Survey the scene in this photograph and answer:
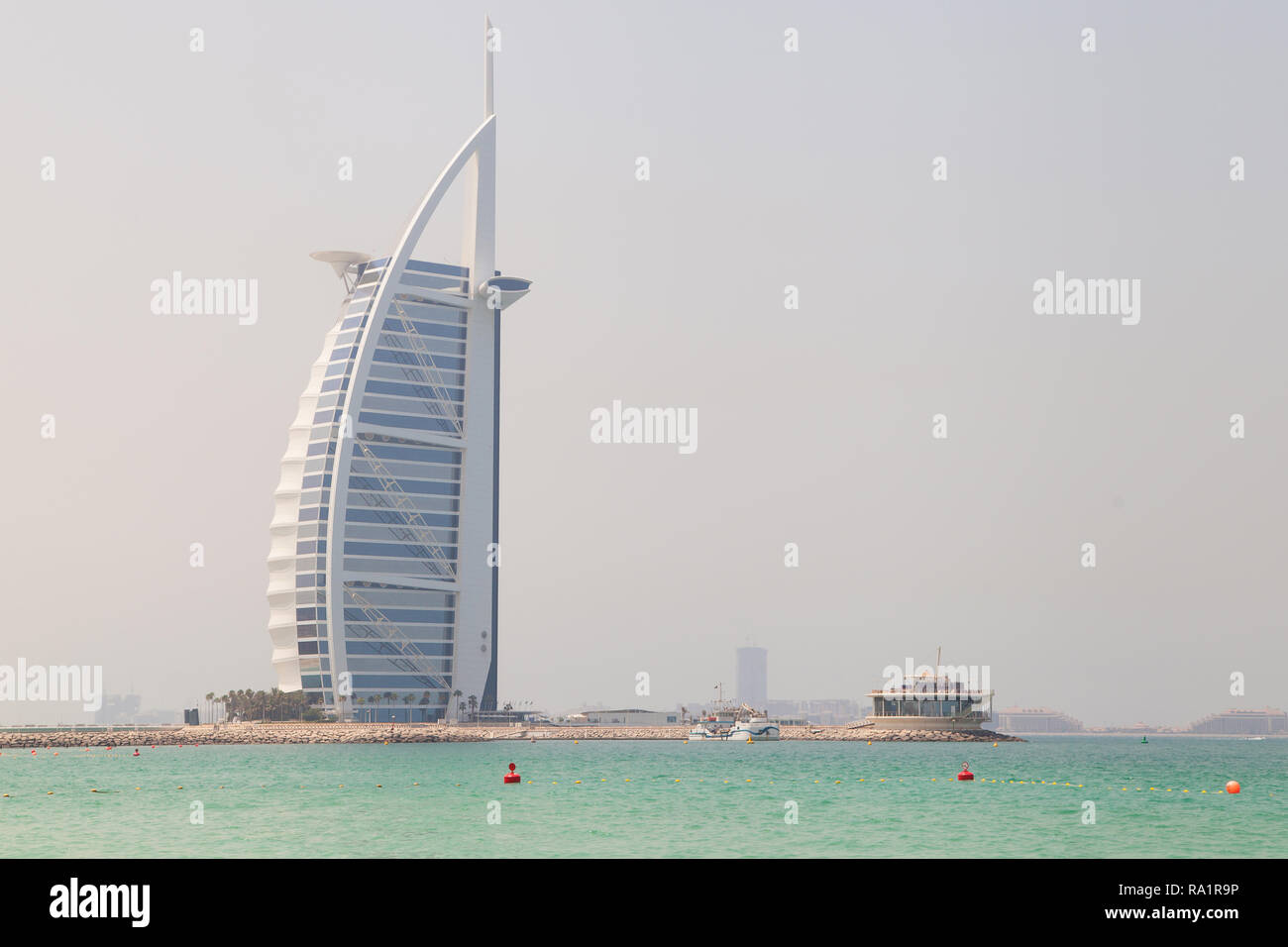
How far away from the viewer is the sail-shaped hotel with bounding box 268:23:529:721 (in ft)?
511

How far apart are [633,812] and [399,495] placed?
11605cm

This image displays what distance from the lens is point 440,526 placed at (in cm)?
16388

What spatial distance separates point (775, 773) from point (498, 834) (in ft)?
122

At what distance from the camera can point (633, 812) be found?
156 ft

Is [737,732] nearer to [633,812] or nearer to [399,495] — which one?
[399,495]

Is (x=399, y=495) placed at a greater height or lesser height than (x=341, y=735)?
greater

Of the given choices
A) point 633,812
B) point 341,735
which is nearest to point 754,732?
point 341,735

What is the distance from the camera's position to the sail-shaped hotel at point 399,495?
511ft

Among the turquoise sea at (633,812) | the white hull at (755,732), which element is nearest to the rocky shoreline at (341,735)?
the white hull at (755,732)

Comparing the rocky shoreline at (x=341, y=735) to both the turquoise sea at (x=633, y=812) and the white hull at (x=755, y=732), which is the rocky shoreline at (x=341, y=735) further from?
the turquoise sea at (x=633, y=812)

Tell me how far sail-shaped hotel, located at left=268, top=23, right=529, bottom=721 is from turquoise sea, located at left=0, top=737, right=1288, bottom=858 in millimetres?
71761
